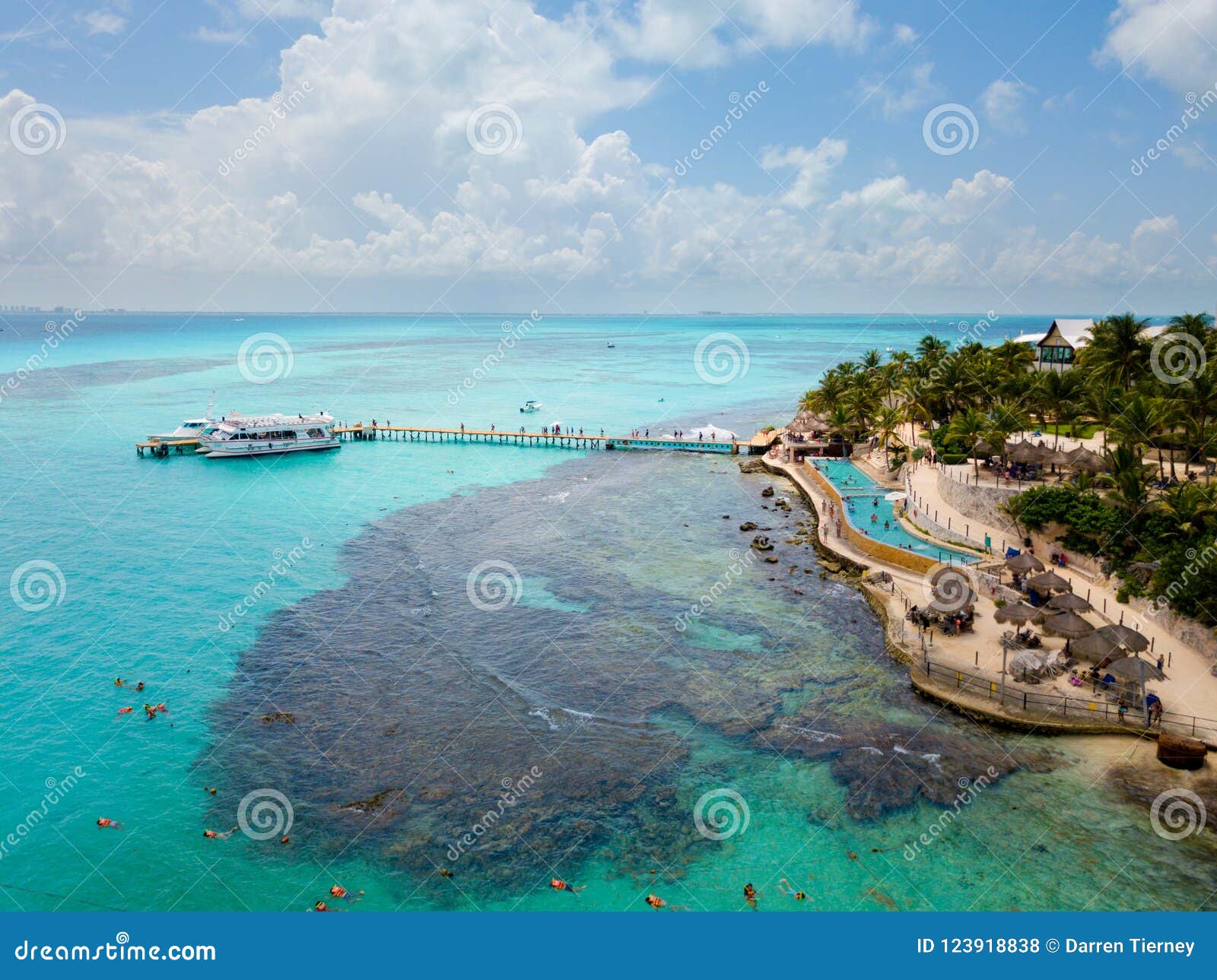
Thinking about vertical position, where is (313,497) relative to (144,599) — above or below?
above

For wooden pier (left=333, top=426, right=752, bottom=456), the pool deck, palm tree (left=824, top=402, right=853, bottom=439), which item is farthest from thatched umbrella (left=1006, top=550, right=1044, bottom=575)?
wooden pier (left=333, top=426, right=752, bottom=456)

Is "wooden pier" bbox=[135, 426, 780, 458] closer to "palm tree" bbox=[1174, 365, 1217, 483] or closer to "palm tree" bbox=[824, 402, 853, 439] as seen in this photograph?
"palm tree" bbox=[824, 402, 853, 439]

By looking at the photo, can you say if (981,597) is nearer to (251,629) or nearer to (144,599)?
(251,629)

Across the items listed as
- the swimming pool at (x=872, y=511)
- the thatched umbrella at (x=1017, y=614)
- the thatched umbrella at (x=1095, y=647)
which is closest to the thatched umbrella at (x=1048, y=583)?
the thatched umbrella at (x=1017, y=614)

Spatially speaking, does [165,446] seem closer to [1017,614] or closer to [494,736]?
[494,736]

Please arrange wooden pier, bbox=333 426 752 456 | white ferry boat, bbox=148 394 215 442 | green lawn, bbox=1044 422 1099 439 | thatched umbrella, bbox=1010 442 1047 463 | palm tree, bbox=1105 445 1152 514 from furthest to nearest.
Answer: wooden pier, bbox=333 426 752 456 < white ferry boat, bbox=148 394 215 442 < green lawn, bbox=1044 422 1099 439 < thatched umbrella, bbox=1010 442 1047 463 < palm tree, bbox=1105 445 1152 514

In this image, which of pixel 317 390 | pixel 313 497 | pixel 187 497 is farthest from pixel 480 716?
pixel 317 390

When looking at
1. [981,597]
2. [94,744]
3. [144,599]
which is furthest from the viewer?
[144,599]
